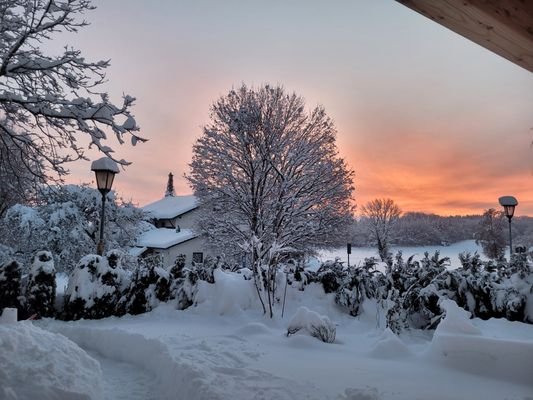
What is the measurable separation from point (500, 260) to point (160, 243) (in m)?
19.0

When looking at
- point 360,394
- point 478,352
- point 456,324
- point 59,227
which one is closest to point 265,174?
point 59,227

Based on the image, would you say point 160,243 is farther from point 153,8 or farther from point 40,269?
point 153,8

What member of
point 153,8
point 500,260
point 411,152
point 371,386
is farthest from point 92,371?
point 411,152

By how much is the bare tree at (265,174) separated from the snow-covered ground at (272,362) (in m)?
9.45

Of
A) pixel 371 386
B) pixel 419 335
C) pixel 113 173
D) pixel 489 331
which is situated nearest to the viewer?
pixel 371 386

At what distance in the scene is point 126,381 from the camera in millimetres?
3695

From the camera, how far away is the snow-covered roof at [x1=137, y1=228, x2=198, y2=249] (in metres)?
22.0

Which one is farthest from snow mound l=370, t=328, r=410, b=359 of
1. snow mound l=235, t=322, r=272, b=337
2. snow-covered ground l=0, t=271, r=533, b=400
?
snow mound l=235, t=322, r=272, b=337

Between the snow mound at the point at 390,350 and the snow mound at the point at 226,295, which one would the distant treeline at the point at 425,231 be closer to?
the snow mound at the point at 226,295

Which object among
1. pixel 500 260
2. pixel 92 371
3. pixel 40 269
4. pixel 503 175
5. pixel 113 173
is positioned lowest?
pixel 92 371

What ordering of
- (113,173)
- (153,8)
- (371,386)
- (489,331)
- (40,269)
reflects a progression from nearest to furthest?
(371,386), (489,331), (153,8), (40,269), (113,173)

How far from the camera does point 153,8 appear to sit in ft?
19.7

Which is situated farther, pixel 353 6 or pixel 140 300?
pixel 140 300

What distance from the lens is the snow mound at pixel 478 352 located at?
10.2 ft
